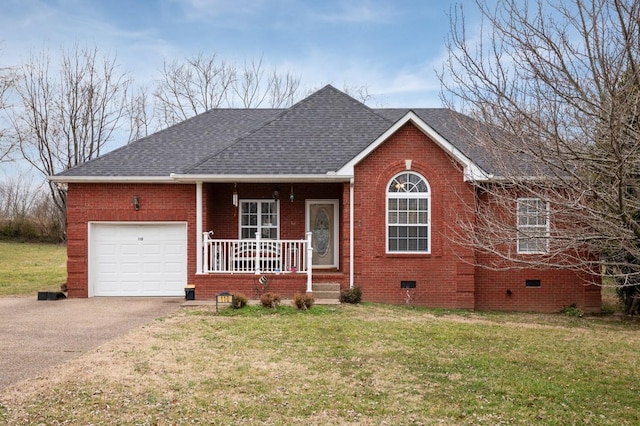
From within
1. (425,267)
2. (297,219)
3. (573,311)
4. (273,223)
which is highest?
(297,219)

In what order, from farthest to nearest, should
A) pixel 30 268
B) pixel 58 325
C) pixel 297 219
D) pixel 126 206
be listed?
pixel 30 268 → pixel 297 219 → pixel 126 206 → pixel 58 325

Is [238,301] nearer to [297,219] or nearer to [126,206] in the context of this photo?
[297,219]

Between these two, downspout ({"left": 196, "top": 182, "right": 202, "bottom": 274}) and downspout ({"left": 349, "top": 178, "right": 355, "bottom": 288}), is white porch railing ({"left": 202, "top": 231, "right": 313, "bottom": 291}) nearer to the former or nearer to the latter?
downspout ({"left": 196, "top": 182, "right": 202, "bottom": 274})

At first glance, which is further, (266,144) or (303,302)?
(266,144)

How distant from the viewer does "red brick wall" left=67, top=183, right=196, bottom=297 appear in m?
15.8

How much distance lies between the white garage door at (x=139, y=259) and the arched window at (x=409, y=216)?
20.1 ft

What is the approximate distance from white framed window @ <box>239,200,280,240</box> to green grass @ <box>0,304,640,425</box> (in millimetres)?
4818

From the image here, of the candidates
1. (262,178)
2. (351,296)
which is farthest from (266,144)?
(351,296)

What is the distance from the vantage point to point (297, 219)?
1638 cm

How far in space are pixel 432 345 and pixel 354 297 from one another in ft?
14.4

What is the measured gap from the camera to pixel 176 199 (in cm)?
1592

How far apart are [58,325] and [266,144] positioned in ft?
25.3

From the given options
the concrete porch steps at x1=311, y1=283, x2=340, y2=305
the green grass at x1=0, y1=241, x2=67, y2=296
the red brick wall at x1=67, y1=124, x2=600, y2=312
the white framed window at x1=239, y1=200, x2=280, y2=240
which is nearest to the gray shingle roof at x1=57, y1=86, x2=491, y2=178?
the red brick wall at x1=67, y1=124, x2=600, y2=312

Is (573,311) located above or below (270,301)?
below
